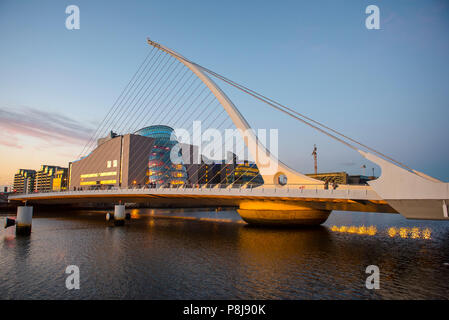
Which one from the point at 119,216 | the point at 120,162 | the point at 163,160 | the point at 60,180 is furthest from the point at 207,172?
the point at 119,216

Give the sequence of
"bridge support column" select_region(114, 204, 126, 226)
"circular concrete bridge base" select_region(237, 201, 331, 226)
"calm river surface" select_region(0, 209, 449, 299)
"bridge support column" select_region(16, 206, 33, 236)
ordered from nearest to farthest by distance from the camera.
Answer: "calm river surface" select_region(0, 209, 449, 299)
"bridge support column" select_region(16, 206, 33, 236)
"circular concrete bridge base" select_region(237, 201, 331, 226)
"bridge support column" select_region(114, 204, 126, 226)

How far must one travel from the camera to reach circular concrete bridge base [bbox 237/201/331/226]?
29.1 metres

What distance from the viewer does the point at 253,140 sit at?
2745 cm

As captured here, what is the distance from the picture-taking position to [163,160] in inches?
4141

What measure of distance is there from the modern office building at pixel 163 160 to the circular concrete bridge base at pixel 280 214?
7002 centimetres

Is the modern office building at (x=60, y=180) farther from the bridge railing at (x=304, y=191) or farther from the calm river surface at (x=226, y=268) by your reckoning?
the calm river surface at (x=226, y=268)

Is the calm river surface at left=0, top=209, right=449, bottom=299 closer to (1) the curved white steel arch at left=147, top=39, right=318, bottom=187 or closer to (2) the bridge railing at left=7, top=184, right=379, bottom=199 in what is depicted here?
(2) the bridge railing at left=7, top=184, right=379, bottom=199

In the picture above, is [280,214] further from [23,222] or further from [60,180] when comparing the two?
[60,180]

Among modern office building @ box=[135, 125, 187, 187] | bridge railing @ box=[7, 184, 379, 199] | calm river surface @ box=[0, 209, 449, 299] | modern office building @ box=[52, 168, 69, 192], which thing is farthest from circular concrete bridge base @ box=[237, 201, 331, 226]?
modern office building @ box=[52, 168, 69, 192]

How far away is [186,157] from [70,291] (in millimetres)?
106086

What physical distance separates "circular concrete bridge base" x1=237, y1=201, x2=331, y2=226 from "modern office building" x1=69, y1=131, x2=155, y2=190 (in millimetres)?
63262

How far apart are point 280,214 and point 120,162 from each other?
248 feet
